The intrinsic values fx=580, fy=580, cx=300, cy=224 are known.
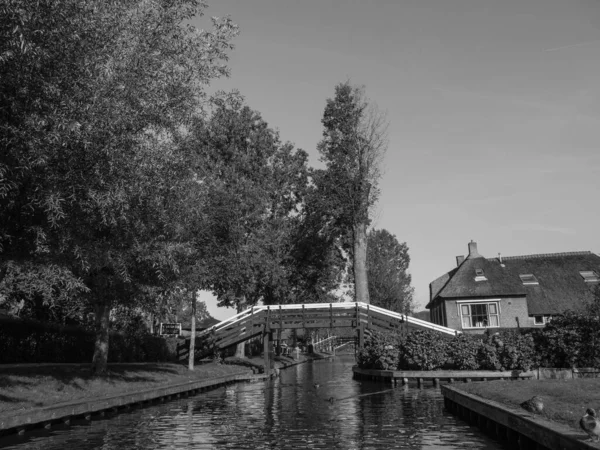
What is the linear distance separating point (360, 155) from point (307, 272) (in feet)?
39.3

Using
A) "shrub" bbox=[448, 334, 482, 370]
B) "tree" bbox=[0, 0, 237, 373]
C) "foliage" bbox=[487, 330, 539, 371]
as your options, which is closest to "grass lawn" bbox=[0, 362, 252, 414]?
"tree" bbox=[0, 0, 237, 373]

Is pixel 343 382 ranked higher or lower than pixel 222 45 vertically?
lower

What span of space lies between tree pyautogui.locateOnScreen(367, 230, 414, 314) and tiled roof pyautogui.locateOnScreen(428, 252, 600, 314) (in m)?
20.9

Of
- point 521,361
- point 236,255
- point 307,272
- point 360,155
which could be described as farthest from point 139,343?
point 521,361

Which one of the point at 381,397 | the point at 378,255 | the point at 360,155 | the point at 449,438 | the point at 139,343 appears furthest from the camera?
the point at 378,255

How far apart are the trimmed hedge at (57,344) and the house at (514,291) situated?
23.5 metres

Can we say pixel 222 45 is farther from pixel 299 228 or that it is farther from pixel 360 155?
pixel 299 228

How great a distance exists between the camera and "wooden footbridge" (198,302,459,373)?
35.7 metres

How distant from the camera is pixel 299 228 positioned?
48406 mm

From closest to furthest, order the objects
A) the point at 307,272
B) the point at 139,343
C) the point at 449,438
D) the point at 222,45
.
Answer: the point at 449,438 < the point at 222,45 < the point at 139,343 < the point at 307,272

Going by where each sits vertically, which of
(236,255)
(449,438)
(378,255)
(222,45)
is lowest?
(449,438)

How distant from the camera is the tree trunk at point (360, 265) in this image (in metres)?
40.4

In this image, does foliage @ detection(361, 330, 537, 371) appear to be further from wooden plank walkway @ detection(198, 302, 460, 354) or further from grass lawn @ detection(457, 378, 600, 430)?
grass lawn @ detection(457, 378, 600, 430)

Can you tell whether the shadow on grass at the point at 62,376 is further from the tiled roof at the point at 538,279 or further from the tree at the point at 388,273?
the tree at the point at 388,273
